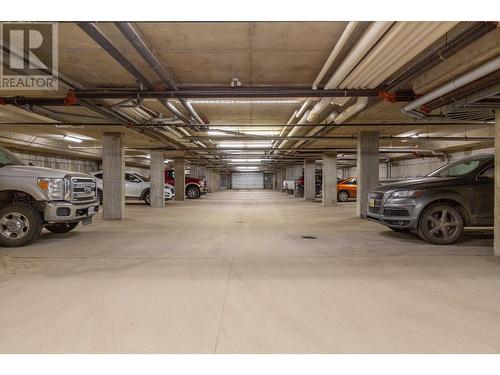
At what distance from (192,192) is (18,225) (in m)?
16.2

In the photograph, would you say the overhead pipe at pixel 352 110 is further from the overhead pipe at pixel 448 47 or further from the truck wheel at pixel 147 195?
the truck wheel at pixel 147 195

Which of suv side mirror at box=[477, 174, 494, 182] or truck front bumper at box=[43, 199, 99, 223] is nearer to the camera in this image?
truck front bumper at box=[43, 199, 99, 223]

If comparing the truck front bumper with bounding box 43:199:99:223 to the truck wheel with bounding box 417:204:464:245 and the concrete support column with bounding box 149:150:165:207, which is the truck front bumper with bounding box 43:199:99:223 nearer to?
the truck wheel with bounding box 417:204:464:245

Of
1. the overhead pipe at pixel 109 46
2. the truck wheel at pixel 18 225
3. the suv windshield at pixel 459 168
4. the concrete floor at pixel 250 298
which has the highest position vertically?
the overhead pipe at pixel 109 46

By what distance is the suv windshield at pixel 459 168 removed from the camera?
614cm

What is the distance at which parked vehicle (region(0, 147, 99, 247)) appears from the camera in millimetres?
5512

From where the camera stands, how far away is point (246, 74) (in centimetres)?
542

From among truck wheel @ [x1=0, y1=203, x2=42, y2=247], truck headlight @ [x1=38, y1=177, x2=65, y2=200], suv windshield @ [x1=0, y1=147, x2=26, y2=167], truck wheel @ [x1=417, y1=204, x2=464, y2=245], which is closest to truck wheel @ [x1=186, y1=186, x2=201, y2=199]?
suv windshield @ [x1=0, y1=147, x2=26, y2=167]

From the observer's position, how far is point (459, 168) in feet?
21.1

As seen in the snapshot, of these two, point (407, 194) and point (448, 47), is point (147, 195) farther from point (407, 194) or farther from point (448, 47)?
point (448, 47)

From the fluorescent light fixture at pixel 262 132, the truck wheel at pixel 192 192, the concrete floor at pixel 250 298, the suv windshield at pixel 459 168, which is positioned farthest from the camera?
the truck wheel at pixel 192 192

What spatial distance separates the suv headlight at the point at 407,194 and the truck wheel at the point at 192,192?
16902mm

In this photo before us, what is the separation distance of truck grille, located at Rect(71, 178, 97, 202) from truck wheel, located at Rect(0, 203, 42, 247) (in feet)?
2.49

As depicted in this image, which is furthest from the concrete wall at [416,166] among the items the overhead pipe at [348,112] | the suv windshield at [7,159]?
the suv windshield at [7,159]
